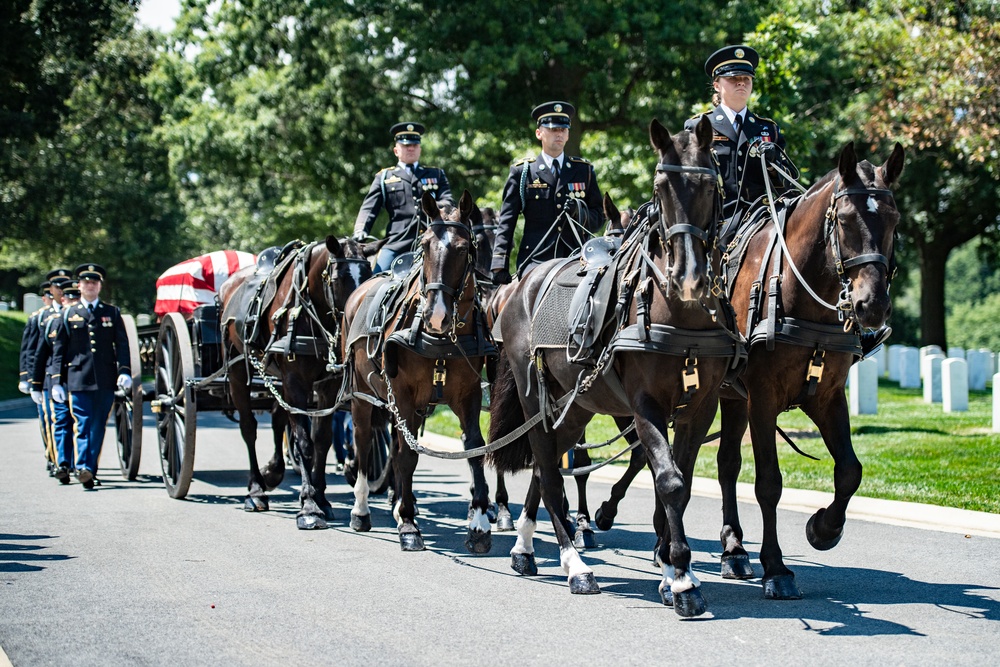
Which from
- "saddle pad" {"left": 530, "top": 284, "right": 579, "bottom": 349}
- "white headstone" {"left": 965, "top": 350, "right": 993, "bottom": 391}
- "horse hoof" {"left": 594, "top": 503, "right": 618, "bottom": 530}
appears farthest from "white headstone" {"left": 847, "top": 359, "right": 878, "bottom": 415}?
"saddle pad" {"left": 530, "top": 284, "right": 579, "bottom": 349}

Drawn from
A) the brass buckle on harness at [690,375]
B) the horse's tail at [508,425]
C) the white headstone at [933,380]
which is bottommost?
the horse's tail at [508,425]

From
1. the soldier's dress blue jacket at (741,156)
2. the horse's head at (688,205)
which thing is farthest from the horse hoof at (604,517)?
the horse's head at (688,205)

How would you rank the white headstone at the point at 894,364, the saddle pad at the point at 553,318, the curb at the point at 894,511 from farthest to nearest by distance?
the white headstone at the point at 894,364 → the curb at the point at 894,511 → the saddle pad at the point at 553,318

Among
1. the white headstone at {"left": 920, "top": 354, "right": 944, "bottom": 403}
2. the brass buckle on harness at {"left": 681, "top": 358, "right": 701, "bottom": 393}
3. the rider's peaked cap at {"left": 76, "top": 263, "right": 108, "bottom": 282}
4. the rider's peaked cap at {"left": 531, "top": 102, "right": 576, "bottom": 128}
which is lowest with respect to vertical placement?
the brass buckle on harness at {"left": 681, "top": 358, "right": 701, "bottom": 393}

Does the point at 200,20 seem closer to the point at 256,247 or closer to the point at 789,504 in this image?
the point at 256,247

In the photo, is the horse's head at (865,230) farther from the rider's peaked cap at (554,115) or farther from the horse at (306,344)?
the horse at (306,344)

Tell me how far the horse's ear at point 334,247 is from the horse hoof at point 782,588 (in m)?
5.26

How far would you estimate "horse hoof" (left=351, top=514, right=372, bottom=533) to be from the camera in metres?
10.0

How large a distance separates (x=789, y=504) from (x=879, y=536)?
74.4 inches

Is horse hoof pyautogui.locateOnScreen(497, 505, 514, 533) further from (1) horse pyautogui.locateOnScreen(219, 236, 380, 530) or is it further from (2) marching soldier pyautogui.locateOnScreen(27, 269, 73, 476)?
(2) marching soldier pyautogui.locateOnScreen(27, 269, 73, 476)

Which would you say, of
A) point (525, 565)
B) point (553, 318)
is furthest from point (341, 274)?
point (525, 565)

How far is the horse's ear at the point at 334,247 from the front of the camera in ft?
35.1

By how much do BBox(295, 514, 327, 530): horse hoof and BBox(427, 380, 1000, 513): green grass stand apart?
486cm

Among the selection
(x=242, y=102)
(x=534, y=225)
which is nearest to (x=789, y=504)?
(x=534, y=225)
